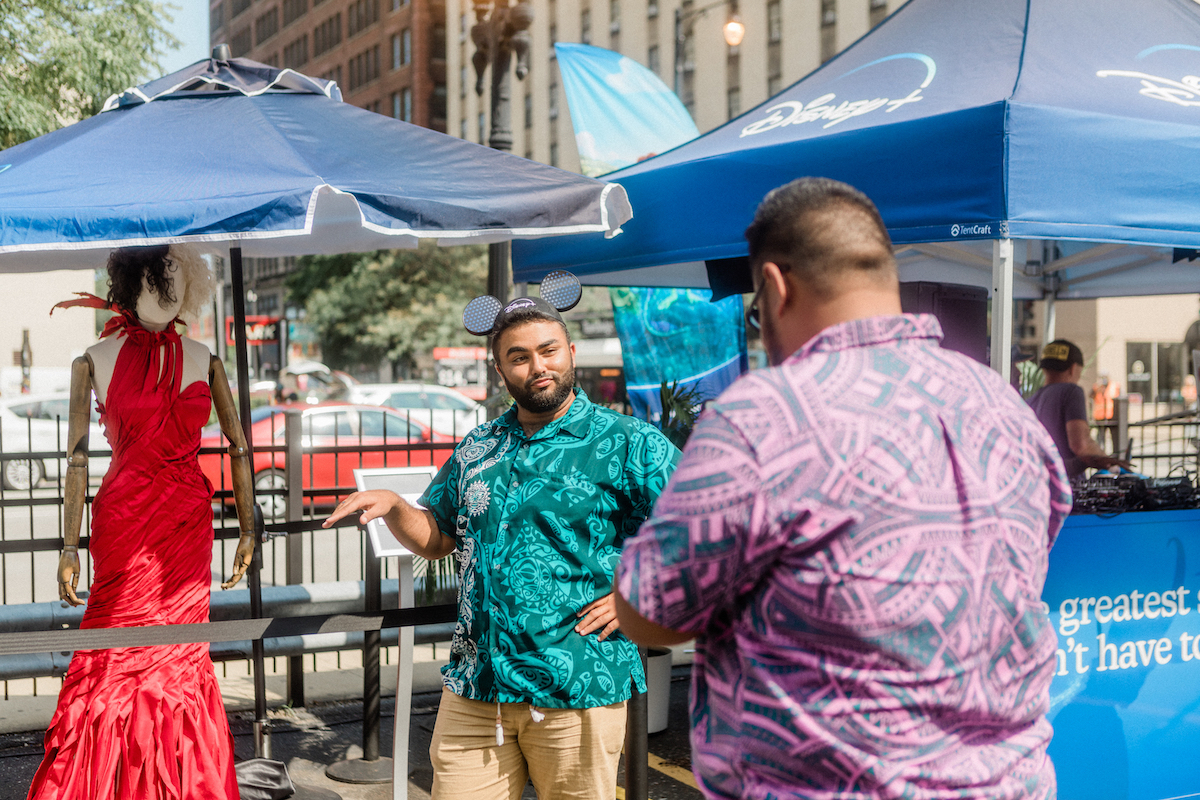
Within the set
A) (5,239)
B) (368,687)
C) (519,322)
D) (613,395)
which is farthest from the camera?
(613,395)

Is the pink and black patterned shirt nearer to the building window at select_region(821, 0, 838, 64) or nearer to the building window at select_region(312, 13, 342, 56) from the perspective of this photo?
the building window at select_region(821, 0, 838, 64)

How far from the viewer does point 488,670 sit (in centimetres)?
258

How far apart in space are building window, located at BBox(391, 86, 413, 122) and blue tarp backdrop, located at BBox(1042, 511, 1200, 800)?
6150 cm

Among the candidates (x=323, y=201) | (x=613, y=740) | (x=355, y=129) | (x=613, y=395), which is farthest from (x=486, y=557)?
(x=613, y=395)

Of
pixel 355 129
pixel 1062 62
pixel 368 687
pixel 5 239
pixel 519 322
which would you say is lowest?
pixel 368 687

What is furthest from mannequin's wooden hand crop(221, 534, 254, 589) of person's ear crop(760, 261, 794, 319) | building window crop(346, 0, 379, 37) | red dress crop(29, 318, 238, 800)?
building window crop(346, 0, 379, 37)

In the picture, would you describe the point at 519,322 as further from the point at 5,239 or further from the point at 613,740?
the point at 5,239

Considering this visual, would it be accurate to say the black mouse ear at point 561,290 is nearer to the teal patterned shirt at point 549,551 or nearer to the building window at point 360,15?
the teal patterned shirt at point 549,551

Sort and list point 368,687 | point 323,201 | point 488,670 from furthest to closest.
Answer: point 368,687
point 323,201
point 488,670

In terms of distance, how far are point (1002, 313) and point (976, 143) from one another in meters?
0.58

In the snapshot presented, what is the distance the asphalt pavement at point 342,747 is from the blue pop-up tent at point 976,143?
2215 mm

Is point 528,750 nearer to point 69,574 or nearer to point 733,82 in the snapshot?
point 69,574

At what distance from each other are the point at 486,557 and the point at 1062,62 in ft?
9.85

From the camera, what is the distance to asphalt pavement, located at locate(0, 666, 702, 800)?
175 inches
